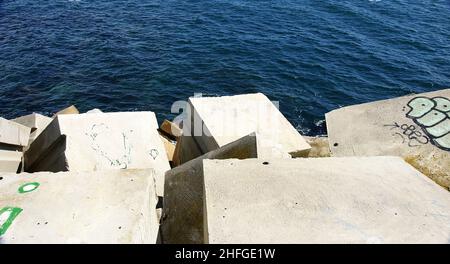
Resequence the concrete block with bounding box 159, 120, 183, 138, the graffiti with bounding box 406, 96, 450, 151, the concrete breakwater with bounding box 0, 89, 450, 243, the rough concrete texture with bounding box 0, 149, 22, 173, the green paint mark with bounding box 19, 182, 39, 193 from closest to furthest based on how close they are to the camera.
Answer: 1. the concrete breakwater with bounding box 0, 89, 450, 243
2. the green paint mark with bounding box 19, 182, 39, 193
3. the graffiti with bounding box 406, 96, 450, 151
4. the rough concrete texture with bounding box 0, 149, 22, 173
5. the concrete block with bounding box 159, 120, 183, 138

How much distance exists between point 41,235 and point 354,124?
13.9 ft

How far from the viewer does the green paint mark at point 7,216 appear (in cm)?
321

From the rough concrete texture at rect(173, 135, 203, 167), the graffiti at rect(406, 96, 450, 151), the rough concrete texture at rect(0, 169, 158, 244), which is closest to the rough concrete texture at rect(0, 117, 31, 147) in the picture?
the rough concrete texture at rect(0, 169, 158, 244)

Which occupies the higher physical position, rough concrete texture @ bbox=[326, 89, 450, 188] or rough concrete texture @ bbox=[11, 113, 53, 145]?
rough concrete texture @ bbox=[326, 89, 450, 188]

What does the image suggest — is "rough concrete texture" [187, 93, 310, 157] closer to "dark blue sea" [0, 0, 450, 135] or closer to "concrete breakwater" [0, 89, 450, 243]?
"concrete breakwater" [0, 89, 450, 243]

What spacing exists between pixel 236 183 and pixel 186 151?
2941mm

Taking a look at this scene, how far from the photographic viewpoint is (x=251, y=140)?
14.3 ft

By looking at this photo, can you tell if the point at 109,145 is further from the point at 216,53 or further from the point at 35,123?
the point at 216,53

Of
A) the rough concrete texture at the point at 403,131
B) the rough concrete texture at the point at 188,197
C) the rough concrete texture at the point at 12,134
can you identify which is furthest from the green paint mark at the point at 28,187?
the rough concrete texture at the point at 403,131

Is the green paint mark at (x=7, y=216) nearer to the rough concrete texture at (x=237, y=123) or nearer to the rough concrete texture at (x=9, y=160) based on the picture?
the rough concrete texture at (x=9, y=160)

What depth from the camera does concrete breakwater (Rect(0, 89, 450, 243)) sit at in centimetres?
316

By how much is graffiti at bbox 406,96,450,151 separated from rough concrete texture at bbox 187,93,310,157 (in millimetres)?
1528

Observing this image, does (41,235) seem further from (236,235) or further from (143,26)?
(143,26)

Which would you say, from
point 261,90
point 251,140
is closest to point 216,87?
point 261,90
